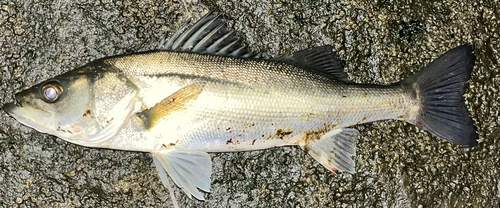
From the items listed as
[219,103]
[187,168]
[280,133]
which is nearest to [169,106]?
[219,103]

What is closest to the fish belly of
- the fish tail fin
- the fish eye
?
the fish tail fin

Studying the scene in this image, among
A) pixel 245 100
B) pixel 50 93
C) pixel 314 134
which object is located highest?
pixel 50 93

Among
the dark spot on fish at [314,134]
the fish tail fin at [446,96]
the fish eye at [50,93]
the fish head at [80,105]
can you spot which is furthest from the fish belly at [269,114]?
the fish eye at [50,93]

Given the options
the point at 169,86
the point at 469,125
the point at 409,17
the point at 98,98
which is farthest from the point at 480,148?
the point at 98,98

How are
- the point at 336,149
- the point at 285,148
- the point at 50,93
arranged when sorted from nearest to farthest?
the point at 50,93
the point at 336,149
the point at 285,148

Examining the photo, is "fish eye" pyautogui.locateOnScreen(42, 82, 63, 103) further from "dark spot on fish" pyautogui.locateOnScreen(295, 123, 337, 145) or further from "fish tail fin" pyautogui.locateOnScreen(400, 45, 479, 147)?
"fish tail fin" pyautogui.locateOnScreen(400, 45, 479, 147)

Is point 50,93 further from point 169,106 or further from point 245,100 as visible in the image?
point 245,100

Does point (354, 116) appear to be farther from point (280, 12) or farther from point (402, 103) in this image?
point (280, 12)
